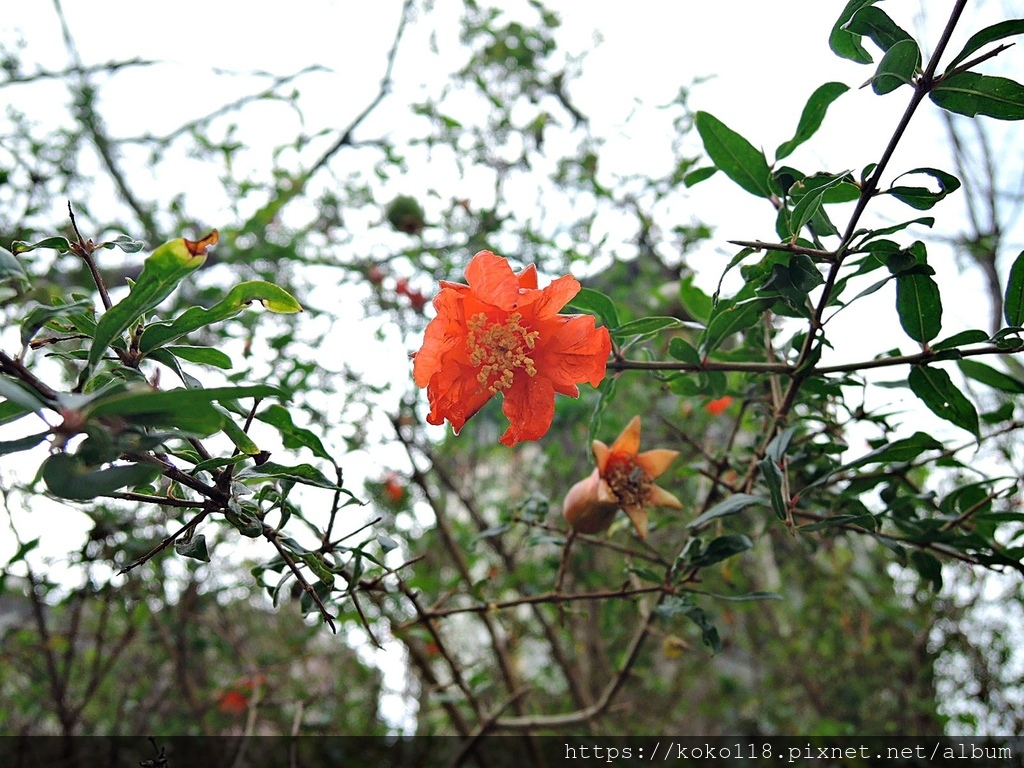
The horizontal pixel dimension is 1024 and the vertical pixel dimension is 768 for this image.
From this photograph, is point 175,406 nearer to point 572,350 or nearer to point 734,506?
point 572,350

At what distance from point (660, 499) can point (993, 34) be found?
672 mm

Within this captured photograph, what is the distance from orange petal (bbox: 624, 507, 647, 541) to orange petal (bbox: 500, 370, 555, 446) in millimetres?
243

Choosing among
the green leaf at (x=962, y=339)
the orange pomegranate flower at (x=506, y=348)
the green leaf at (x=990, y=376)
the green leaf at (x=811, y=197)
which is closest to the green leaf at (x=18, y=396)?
the orange pomegranate flower at (x=506, y=348)

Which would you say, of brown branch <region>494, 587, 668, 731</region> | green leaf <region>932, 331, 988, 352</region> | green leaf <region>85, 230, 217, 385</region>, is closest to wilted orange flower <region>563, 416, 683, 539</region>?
brown branch <region>494, 587, 668, 731</region>

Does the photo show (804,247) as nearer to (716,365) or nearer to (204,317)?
(716,365)

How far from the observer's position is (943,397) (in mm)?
875

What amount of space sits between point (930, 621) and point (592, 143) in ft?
6.33

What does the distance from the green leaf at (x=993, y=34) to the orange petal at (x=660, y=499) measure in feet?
2.10

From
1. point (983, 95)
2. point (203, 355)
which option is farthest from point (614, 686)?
point (983, 95)

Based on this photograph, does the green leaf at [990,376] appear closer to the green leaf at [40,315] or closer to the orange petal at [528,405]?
the orange petal at [528,405]

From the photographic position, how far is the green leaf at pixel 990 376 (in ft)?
3.02

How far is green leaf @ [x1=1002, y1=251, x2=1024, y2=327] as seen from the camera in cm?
77

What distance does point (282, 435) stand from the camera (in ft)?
2.52

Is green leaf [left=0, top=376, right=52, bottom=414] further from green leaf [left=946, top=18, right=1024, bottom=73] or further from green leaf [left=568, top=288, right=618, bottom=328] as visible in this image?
green leaf [left=946, top=18, right=1024, bottom=73]
